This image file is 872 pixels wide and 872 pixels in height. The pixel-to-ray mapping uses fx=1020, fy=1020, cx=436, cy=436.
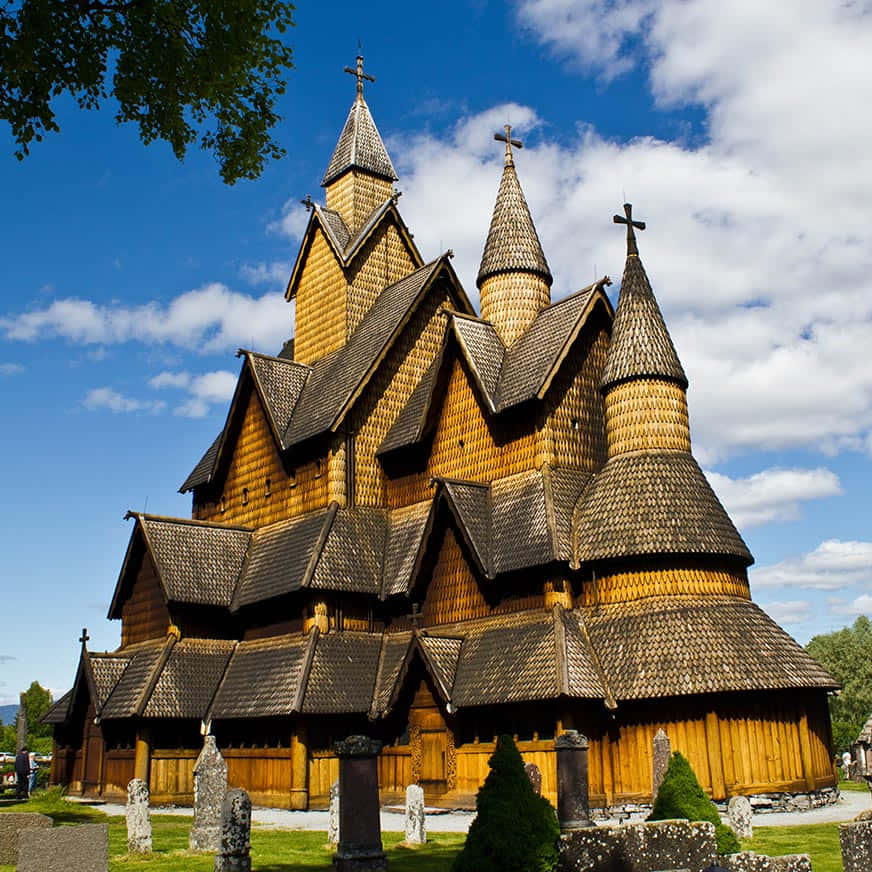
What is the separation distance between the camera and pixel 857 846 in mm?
9680

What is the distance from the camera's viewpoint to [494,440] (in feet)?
90.3

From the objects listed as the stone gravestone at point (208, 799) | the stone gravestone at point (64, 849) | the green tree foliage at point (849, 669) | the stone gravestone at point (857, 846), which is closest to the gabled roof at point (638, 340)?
the stone gravestone at point (208, 799)

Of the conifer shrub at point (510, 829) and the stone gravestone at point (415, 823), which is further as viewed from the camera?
the stone gravestone at point (415, 823)

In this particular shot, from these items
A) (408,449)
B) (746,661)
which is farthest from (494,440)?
(746,661)

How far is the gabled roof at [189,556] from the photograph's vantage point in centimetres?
2953

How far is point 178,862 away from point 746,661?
12.3 metres

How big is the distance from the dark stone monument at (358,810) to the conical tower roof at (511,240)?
20.0 m

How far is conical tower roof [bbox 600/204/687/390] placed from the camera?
25.7m

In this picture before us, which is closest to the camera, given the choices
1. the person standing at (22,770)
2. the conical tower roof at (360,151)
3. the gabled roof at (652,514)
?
the gabled roof at (652,514)

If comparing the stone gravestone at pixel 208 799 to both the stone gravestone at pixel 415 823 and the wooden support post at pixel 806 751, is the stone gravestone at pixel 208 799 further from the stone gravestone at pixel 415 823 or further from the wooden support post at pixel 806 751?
the wooden support post at pixel 806 751

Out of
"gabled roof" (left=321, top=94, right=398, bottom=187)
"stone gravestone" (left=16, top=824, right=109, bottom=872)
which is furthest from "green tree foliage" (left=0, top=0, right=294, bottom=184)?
"gabled roof" (left=321, top=94, right=398, bottom=187)

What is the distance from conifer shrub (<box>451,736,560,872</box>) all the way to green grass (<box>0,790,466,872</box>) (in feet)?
10.9

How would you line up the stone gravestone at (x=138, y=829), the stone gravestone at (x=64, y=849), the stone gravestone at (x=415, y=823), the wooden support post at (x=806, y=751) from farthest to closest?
the wooden support post at (x=806, y=751) < the stone gravestone at (x=415, y=823) < the stone gravestone at (x=138, y=829) < the stone gravestone at (x=64, y=849)

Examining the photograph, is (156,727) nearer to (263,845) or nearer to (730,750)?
(263,845)
